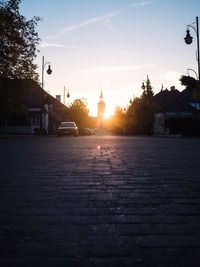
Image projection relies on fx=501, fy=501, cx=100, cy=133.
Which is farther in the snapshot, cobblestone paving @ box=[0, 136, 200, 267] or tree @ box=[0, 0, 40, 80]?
tree @ box=[0, 0, 40, 80]

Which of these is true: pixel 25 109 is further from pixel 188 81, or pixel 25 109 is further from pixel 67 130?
Result: pixel 188 81

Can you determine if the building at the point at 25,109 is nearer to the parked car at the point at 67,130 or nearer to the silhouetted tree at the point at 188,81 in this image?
the parked car at the point at 67,130

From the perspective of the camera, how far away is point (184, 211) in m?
5.75

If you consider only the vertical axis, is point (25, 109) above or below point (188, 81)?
below

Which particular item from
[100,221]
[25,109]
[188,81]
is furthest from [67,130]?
[100,221]

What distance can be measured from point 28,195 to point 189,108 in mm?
75567

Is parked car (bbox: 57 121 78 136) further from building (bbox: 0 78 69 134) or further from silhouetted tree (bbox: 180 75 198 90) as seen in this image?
silhouetted tree (bbox: 180 75 198 90)

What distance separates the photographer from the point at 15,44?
43812mm

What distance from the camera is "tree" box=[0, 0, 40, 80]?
140ft

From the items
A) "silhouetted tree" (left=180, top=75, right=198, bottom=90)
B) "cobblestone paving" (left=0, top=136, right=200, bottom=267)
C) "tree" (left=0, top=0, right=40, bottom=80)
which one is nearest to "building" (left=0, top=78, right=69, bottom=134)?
"tree" (left=0, top=0, right=40, bottom=80)

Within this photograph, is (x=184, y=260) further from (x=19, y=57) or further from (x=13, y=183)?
(x=19, y=57)

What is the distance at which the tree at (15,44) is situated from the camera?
1678 inches

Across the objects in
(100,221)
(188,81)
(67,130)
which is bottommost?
(100,221)

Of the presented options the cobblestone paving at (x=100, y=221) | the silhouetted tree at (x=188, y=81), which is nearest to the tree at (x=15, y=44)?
the silhouetted tree at (x=188, y=81)
